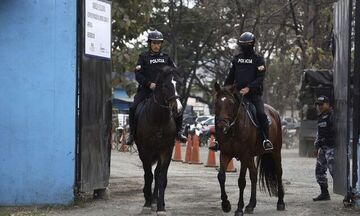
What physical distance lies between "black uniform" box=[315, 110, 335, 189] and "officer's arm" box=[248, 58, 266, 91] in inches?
80.6

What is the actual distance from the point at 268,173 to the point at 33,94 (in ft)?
15.1

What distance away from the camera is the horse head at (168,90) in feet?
32.1

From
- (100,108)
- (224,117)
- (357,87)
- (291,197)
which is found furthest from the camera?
(291,197)

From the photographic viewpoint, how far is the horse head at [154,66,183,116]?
32.1 feet

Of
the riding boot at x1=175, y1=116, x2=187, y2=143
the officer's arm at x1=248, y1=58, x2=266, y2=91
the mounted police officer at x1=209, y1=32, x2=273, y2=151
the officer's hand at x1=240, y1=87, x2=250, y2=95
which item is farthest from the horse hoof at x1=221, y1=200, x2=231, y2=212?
the officer's arm at x1=248, y1=58, x2=266, y2=91

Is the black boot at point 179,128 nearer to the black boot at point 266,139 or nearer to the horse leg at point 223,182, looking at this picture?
the horse leg at point 223,182

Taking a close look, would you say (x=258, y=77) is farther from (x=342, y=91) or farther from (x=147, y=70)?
(x=147, y=70)

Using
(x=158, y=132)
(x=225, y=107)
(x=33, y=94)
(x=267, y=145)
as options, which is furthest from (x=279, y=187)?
(x=33, y=94)

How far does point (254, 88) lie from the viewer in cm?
1090

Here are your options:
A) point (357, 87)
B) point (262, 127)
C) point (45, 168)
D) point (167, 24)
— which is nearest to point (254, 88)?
point (262, 127)

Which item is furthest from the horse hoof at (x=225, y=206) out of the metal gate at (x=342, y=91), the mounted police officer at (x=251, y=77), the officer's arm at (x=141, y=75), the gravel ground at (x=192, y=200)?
the officer's arm at (x=141, y=75)

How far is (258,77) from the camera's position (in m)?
11.0

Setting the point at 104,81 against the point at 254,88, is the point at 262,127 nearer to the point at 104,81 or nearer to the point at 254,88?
the point at 254,88

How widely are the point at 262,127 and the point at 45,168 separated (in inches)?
149
